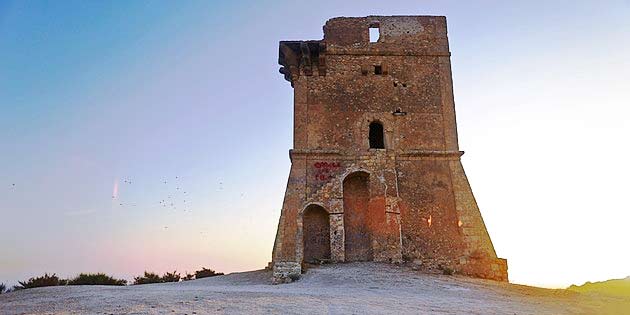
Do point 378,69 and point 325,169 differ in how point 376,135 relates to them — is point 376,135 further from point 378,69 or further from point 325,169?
point 378,69

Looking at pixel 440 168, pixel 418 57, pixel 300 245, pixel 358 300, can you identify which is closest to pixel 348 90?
pixel 418 57

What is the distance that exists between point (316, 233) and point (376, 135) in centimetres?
399

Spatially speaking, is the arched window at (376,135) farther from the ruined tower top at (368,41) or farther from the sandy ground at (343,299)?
the sandy ground at (343,299)

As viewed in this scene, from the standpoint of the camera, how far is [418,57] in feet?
64.2

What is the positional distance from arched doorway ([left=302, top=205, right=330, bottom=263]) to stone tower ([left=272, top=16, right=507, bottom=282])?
3 cm

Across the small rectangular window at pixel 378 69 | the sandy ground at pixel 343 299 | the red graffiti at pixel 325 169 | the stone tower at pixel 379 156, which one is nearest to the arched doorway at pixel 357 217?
the stone tower at pixel 379 156

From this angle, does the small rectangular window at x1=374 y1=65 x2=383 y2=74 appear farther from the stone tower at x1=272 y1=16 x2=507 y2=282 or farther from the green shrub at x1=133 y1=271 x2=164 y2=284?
the green shrub at x1=133 y1=271 x2=164 y2=284

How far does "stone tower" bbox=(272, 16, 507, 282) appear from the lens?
55.1 ft

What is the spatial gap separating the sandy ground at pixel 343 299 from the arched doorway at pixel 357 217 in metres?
2.76

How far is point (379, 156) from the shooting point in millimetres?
18078

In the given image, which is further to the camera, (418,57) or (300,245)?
(418,57)

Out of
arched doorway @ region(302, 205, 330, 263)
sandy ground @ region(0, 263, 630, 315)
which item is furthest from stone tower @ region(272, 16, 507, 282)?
sandy ground @ region(0, 263, 630, 315)

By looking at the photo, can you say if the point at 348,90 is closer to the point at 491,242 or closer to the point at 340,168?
the point at 340,168

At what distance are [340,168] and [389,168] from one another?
1596 millimetres
